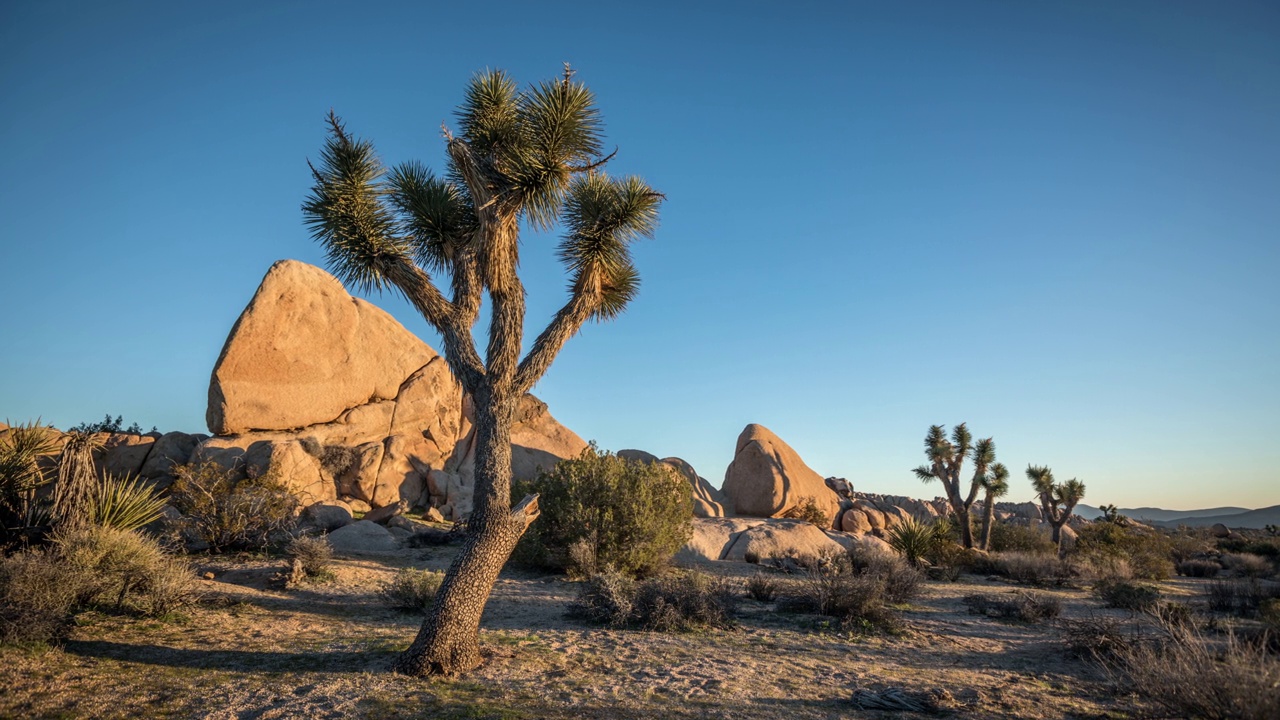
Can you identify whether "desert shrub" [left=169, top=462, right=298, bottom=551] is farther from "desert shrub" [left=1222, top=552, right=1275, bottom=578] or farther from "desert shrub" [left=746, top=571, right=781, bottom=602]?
"desert shrub" [left=1222, top=552, right=1275, bottom=578]

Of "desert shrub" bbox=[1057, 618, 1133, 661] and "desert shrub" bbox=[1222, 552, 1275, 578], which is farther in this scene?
"desert shrub" bbox=[1222, 552, 1275, 578]

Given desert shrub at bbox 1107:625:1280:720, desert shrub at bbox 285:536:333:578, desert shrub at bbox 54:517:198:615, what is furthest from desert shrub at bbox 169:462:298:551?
desert shrub at bbox 1107:625:1280:720

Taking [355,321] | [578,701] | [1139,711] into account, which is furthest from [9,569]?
[355,321]

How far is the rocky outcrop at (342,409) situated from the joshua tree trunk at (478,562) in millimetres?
14577

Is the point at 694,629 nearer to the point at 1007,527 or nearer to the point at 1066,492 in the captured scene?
the point at 1007,527

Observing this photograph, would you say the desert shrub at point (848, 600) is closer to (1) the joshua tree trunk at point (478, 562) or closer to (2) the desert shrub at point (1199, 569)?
(1) the joshua tree trunk at point (478, 562)

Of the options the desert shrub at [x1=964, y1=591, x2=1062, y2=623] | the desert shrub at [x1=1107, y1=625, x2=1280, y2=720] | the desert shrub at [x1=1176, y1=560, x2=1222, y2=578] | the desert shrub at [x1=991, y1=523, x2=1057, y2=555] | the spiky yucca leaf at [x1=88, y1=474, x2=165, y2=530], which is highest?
the spiky yucca leaf at [x1=88, y1=474, x2=165, y2=530]

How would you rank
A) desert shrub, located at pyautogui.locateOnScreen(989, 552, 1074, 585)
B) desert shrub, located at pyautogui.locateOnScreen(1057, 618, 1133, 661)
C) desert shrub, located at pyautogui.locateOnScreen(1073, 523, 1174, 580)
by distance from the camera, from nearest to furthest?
desert shrub, located at pyautogui.locateOnScreen(1057, 618, 1133, 661), desert shrub, located at pyautogui.locateOnScreen(989, 552, 1074, 585), desert shrub, located at pyautogui.locateOnScreen(1073, 523, 1174, 580)

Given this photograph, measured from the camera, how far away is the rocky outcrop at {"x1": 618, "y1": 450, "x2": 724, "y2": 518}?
2596 cm

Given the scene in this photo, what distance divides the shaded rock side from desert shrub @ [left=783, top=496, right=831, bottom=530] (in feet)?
64.4

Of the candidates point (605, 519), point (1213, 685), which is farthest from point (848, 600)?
point (1213, 685)

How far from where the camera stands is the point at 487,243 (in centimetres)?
788

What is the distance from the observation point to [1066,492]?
32000 millimetres

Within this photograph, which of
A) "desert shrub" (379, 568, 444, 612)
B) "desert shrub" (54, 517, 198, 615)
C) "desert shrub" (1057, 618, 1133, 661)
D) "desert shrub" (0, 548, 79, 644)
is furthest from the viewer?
"desert shrub" (379, 568, 444, 612)
